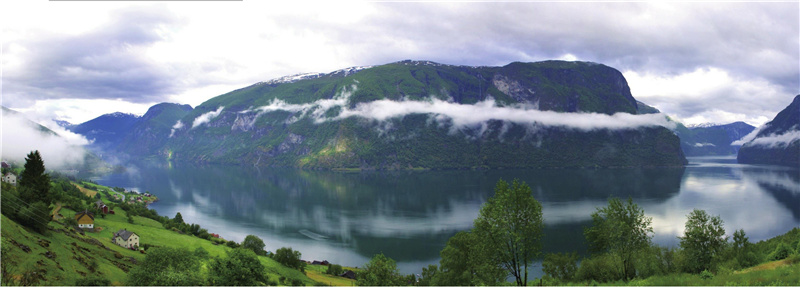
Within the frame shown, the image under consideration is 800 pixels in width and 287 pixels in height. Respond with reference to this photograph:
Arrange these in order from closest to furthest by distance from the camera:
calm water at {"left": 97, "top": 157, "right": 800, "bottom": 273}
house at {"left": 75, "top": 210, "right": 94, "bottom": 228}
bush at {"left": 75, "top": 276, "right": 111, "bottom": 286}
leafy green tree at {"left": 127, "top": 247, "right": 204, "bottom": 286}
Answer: bush at {"left": 75, "top": 276, "right": 111, "bottom": 286}
leafy green tree at {"left": 127, "top": 247, "right": 204, "bottom": 286}
house at {"left": 75, "top": 210, "right": 94, "bottom": 228}
calm water at {"left": 97, "top": 157, "right": 800, "bottom": 273}

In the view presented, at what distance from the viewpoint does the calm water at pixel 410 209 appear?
57.6 m

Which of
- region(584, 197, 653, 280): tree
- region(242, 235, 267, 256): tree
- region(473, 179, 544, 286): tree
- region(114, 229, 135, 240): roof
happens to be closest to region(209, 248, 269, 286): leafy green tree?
region(114, 229, 135, 240): roof

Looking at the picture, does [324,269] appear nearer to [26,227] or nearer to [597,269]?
[26,227]

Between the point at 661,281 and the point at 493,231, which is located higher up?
the point at 493,231

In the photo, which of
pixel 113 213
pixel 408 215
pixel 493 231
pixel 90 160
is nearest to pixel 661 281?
pixel 493 231

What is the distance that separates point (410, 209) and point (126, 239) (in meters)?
53.7

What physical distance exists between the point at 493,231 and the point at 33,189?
37360 millimetres

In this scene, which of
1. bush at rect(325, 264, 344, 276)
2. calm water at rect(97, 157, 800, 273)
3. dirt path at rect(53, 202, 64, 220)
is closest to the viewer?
dirt path at rect(53, 202, 64, 220)

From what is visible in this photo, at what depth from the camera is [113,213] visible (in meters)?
50.2

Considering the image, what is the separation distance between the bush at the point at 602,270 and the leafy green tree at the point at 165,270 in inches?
888

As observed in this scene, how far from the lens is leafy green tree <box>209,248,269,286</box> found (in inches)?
1024

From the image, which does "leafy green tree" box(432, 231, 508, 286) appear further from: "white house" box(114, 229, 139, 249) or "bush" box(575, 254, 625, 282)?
"white house" box(114, 229, 139, 249)

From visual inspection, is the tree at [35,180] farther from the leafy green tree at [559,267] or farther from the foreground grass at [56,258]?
the leafy green tree at [559,267]

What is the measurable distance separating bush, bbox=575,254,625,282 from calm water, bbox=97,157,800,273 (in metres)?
22.7
